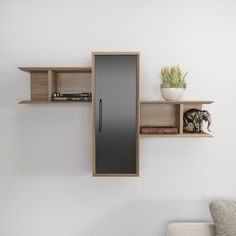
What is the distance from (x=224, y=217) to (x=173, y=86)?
898 millimetres

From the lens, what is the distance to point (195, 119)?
2.19 meters

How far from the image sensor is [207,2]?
2307mm

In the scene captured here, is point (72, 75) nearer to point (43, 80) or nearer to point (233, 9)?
point (43, 80)

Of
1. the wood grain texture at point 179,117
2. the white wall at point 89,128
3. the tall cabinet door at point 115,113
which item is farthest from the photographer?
the white wall at point 89,128

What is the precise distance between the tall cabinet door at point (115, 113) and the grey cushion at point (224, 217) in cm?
57

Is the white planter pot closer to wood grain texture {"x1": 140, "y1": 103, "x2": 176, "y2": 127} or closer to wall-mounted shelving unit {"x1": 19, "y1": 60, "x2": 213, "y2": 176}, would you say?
wall-mounted shelving unit {"x1": 19, "y1": 60, "x2": 213, "y2": 176}

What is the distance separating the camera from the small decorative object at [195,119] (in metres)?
2.19

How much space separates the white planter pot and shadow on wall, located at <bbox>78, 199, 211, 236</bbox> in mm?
797

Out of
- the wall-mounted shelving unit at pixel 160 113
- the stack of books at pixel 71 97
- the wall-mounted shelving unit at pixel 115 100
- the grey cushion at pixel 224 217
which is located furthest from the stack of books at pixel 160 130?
the grey cushion at pixel 224 217

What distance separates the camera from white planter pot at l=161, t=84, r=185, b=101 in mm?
2137

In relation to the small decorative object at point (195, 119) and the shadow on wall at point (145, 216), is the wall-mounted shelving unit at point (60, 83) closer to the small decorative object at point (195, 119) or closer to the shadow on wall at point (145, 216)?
the small decorative object at point (195, 119)

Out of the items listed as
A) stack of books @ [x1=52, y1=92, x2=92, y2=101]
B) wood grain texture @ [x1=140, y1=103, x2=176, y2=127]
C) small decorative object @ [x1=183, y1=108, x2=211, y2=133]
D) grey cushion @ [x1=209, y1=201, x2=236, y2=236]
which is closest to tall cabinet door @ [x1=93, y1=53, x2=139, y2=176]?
stack of books @ [x1=52, y1=92, x2=92, y2=101]

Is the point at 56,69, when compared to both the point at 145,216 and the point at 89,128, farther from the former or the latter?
the point at 145,216

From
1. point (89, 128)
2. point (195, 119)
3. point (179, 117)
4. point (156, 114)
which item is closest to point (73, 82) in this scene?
point (89, 128)
